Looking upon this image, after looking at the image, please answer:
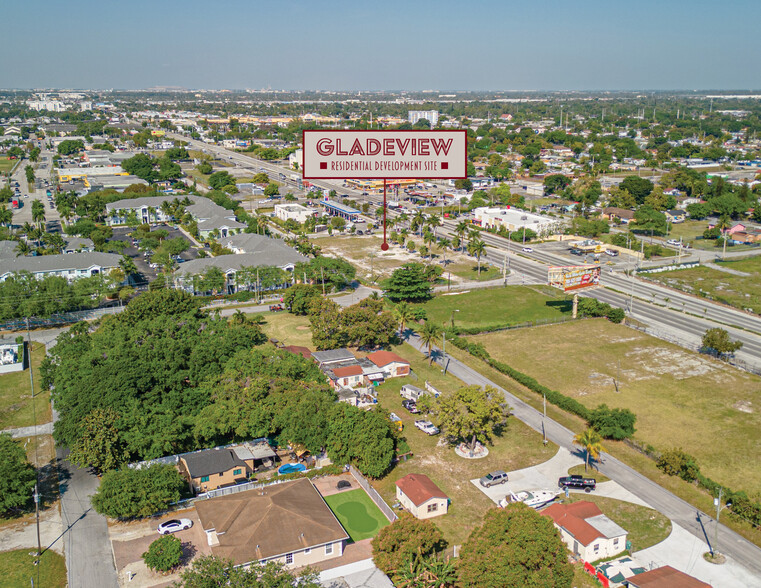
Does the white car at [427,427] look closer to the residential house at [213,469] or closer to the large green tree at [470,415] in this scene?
the large green tree at [470,415]

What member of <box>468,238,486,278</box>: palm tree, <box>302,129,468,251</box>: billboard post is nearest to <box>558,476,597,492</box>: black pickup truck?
<box>302,129,468,251</box>: billboard post

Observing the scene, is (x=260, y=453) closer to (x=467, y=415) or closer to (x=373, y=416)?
(x=373, y=416)

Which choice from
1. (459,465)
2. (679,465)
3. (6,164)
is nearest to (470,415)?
(459,465)

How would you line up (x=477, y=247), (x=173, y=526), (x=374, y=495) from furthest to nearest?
(x=477, y=247), (x=374, y=495), (x=173, y=526)

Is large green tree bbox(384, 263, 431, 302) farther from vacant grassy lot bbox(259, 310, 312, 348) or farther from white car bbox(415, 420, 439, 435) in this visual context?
white car bbox(415, 420, 439, 435)

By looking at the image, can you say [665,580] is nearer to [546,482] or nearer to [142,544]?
[546,482]

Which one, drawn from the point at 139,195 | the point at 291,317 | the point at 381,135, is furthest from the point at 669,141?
the point at 381,135
